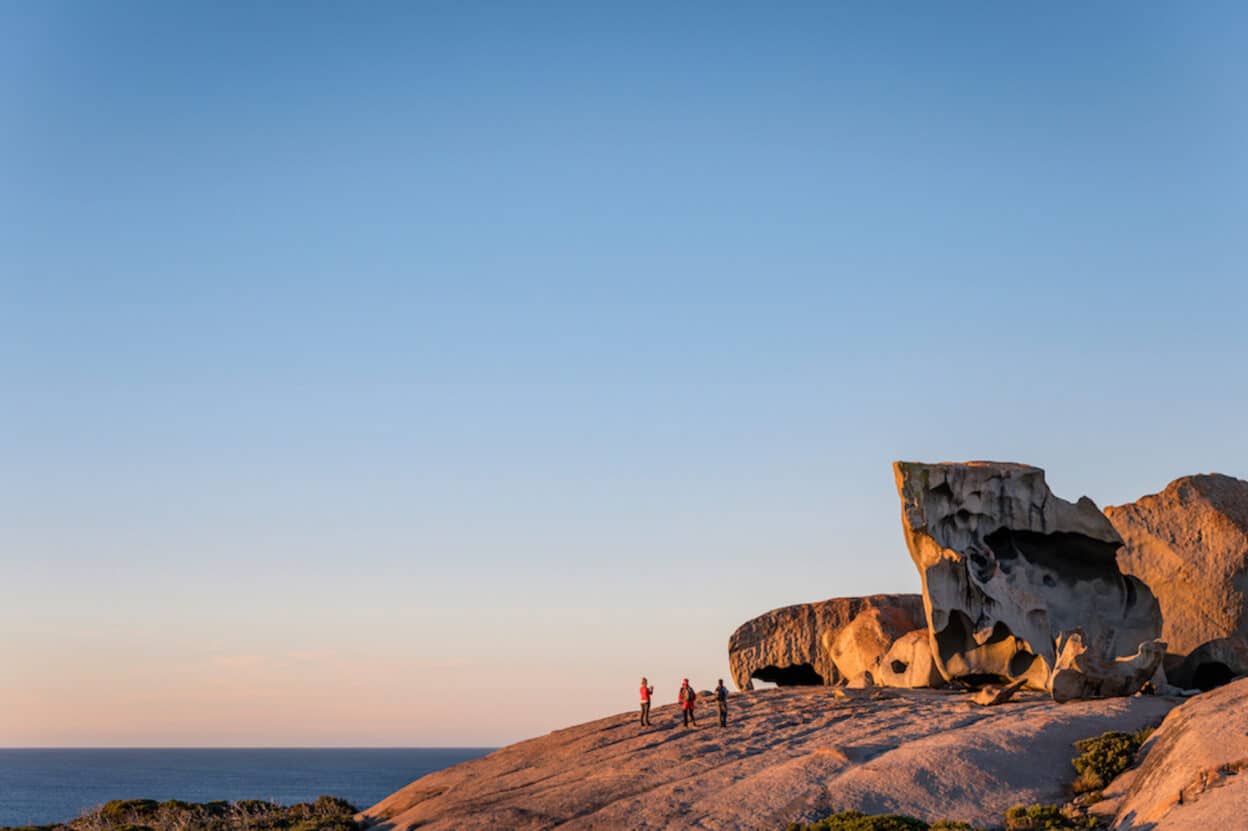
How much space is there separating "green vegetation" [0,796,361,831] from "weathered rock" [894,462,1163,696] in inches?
797

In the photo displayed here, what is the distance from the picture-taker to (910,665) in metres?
45.3

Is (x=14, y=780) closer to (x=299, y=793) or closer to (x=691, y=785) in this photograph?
(x=299, y=793)

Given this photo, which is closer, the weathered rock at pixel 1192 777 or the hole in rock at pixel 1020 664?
the weathered rock at pixel 1192 777

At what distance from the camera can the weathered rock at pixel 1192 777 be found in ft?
75.2

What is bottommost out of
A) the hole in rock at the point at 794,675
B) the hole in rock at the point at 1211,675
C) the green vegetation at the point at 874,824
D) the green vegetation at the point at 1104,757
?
the green vegetation at the point at 874,824

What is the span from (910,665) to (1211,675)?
978 centimetres

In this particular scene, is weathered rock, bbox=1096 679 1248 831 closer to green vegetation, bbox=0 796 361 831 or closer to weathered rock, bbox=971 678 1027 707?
weathered rock, bbox=971 678 1027 707

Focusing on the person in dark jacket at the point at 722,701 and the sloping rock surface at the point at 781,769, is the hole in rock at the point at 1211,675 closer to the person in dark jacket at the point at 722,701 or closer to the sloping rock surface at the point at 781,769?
the sloping rock surface at the point at 781,769

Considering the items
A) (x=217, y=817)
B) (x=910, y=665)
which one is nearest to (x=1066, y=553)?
(x=910, y=665)

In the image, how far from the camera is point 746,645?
53.9 metres

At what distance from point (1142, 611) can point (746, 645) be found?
16291 millimetres

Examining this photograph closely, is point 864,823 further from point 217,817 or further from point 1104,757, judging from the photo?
point 217,817

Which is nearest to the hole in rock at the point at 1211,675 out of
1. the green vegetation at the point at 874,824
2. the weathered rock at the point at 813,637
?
the weathered rock at the point at 813,637

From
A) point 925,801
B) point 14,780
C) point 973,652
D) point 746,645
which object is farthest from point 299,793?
point 925,801
